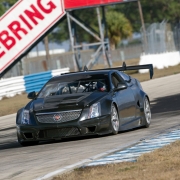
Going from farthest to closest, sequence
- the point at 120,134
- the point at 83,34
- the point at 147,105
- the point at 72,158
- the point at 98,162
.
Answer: the point at 83,34 → the point at 147,105 → the point at 120,134 → the point at 72,158 → the point at 98,162

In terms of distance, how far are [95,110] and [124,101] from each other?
1233 millimetres

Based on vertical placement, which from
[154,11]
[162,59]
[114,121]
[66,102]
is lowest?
[162,59]

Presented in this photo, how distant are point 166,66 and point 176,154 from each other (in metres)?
41.1

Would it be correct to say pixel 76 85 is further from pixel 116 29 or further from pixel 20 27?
pixel 116 29

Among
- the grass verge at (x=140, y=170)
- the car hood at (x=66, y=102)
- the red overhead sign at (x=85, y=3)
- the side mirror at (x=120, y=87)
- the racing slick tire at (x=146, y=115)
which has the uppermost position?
the red overhead sign at (x=85, y=3)

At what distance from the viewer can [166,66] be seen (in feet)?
165

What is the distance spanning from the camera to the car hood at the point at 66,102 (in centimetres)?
1314

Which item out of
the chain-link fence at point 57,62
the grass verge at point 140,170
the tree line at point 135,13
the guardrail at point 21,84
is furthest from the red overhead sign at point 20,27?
the tree line at point 135,13

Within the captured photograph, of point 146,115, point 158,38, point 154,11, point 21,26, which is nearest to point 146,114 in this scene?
point 146,115

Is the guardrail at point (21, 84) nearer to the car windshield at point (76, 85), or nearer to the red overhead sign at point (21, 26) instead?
the red overhead sign at point (21, 26)

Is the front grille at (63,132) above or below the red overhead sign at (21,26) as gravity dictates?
below

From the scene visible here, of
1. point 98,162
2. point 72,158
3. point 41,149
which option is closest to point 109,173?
point 98,162

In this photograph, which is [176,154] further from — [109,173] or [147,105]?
[147,105]

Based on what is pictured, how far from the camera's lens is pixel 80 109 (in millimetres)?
13102
